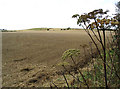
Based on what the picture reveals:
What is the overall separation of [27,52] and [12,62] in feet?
4.24

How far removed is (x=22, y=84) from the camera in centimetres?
328

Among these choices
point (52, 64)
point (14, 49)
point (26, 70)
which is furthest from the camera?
point (14, 49)

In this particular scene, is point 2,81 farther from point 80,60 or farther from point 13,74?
point 80,60

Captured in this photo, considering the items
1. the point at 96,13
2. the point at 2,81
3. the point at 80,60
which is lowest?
the point at 2,81

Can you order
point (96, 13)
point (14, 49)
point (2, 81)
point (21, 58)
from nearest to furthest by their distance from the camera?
point (96, 13)
point (2, 81)
point (21, 58)
point (14, 49)

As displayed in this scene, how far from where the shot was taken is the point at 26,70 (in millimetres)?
4309

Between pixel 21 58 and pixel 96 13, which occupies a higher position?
pixel 96 13

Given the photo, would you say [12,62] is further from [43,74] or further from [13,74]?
[43,74]

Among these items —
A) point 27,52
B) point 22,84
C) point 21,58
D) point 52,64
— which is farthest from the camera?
point 27,52

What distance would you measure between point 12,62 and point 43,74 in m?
2.11

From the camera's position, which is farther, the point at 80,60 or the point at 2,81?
the point at 80,60

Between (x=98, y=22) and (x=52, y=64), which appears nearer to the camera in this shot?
(x=98, y=22)

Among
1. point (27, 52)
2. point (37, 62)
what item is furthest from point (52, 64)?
point (27, 52)

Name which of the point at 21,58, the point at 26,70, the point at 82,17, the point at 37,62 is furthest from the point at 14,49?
the point at 82,17
